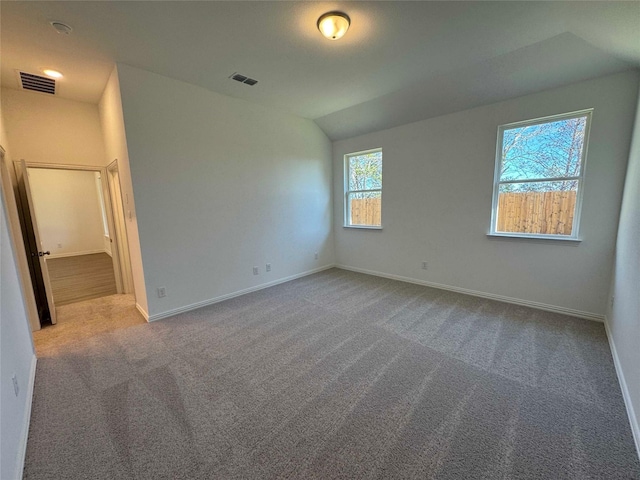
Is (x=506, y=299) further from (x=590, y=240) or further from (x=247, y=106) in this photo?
(x=247, y=106)

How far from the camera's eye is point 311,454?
1422 mm

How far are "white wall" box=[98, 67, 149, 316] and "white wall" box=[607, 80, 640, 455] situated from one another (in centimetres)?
433

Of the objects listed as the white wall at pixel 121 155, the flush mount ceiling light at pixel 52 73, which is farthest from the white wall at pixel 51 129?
the flush mount ceiling light at pixel 52 73

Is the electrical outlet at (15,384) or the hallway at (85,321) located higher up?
the electrical outlet at (15,384)

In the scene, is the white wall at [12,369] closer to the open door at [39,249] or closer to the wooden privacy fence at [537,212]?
the open door at [39,249]

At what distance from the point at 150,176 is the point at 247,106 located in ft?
5.55

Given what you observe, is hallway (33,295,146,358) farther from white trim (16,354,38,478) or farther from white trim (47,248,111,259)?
white trim (47,248,111,259)

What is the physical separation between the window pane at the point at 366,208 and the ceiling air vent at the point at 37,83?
4467mm

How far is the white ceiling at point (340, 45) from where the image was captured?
76.6 inches

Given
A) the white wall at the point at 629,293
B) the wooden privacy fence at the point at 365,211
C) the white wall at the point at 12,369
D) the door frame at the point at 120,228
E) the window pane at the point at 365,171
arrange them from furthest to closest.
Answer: the wooden privacy fence at the point at 365,211, the window pane at the point at 365,171, the door frame at the point at 120,228, the white wall at the point at 629,293, the white wall at the point at 12,369

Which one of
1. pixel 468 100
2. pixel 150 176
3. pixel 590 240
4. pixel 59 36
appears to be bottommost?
pixel 590 240

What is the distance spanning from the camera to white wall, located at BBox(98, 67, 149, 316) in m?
2.86

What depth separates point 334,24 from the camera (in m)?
2.04

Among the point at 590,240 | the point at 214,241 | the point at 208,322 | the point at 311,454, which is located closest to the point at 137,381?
the point at 208,322
